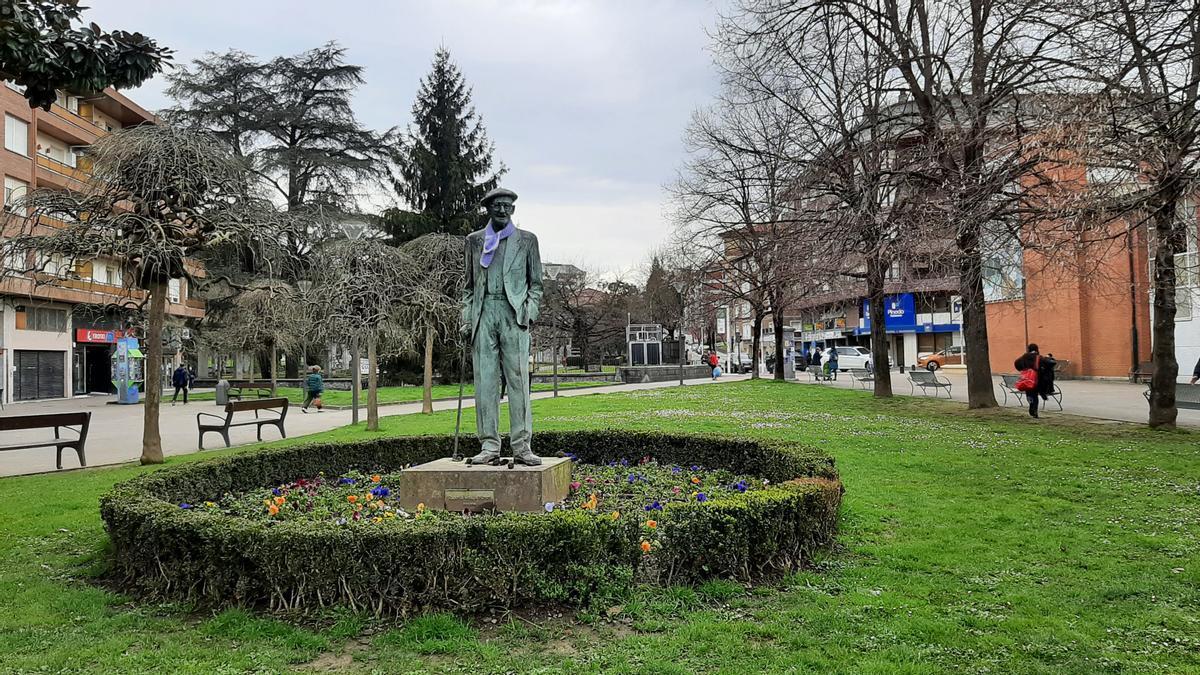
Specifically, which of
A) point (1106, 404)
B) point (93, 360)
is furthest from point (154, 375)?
point (93, 360)

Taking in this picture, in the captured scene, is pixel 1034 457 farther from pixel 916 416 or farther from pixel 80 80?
pixel 80 80

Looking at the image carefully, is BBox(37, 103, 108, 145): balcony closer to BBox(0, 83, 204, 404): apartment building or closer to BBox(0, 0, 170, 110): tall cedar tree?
BBox(0, 83, 204, 404): apartment building

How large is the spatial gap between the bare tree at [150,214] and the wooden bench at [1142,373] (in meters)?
32.3

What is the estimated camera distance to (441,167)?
41406 mm

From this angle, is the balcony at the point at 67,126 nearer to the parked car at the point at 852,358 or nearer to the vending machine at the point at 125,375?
the vending machine at the point at 125,375

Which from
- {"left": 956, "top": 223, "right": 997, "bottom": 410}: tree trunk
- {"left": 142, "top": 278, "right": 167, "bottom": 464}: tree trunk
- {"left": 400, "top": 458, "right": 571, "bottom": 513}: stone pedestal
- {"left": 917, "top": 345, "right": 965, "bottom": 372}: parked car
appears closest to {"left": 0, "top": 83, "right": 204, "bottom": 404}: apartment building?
{"left": 142, "top": 278, "right": 167, "bottom": 464}: tree trunk

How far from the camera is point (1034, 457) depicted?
421 inches

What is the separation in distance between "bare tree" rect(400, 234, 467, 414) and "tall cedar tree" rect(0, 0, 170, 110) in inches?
479

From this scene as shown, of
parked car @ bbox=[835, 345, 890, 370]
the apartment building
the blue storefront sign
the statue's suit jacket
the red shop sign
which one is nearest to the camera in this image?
the statue's suit jacket

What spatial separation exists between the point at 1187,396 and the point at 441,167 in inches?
1388

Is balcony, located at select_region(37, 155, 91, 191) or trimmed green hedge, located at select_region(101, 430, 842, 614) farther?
balcony, located at select_region(37, 155, 91, 191)

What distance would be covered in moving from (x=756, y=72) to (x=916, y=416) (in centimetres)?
859

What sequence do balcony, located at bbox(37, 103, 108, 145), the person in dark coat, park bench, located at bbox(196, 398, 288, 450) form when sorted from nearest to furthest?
park bench, located at bbox(196, 398, 288, 450)
the person in dark coat
balcony, located at bbox(37, 103, 108, 145)

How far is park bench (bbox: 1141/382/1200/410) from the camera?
13.5m
